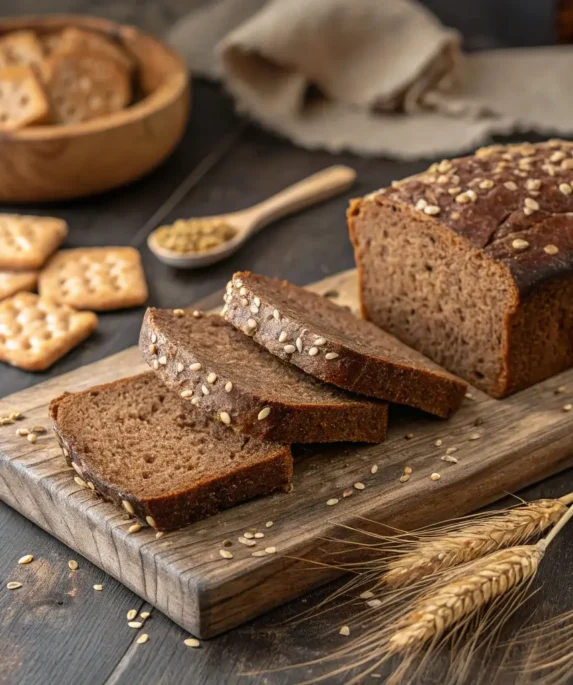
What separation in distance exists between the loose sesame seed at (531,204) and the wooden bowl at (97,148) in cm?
238

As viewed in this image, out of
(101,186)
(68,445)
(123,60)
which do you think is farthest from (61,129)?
(68,445)

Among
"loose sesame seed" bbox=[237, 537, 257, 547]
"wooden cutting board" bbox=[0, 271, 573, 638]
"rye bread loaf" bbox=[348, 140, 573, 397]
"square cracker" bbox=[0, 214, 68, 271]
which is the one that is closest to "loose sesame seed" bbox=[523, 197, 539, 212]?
"rye bread loaf" bbox=[348, 140, 573, 397]

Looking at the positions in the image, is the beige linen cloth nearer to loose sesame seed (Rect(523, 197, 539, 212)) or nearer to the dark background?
the dark background

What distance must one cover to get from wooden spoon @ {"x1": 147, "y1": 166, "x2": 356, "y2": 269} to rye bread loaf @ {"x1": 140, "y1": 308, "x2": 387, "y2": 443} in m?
1.27

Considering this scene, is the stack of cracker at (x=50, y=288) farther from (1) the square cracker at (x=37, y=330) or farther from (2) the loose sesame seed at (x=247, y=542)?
(2) the loose sesame seed at (x=247, y=542)

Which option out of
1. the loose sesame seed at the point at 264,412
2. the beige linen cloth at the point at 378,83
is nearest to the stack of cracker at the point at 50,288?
the loose sesame seed at the point at 264,412

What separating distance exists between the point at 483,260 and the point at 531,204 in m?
0.32

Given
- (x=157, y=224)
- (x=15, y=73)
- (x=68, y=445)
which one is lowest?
(x=157, y=224)

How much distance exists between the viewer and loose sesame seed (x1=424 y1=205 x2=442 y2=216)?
11.9 feet

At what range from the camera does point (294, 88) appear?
6203 mm

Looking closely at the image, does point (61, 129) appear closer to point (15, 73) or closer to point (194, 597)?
point (15, 73)

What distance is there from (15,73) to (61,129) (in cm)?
56

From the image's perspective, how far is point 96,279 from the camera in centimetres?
465

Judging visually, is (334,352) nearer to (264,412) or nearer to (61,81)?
(264,412)
